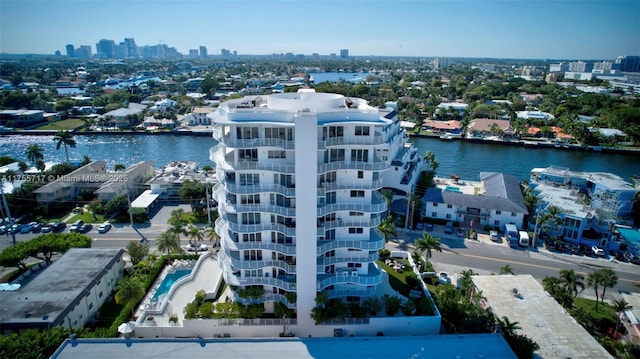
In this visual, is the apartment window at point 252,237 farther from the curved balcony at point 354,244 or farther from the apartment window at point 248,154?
the apartment window at point 248,154

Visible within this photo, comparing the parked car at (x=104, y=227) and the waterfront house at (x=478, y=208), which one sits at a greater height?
the waterfront house at (x=478, y=208)

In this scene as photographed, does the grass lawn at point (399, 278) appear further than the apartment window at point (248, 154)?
Yes

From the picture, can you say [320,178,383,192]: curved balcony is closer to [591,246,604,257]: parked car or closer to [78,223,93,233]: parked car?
[591,246,604,257]: parked car

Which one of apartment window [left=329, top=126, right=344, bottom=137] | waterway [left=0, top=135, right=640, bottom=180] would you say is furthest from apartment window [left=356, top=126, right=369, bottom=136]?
waterway [left=0, top=135, right=640, bottom=180]

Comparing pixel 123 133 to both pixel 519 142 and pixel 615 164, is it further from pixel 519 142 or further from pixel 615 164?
pixel 615 164

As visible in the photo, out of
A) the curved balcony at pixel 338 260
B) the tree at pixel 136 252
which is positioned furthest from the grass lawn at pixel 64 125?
the curved balcony at pixel 338 260

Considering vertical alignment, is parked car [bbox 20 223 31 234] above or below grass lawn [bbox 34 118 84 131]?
below
